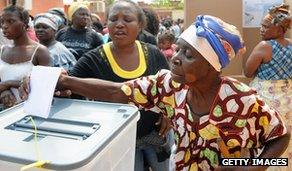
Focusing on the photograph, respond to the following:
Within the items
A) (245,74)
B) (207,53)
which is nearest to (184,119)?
(207,53)

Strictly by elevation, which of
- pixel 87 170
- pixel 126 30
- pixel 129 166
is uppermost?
pixel 126 30

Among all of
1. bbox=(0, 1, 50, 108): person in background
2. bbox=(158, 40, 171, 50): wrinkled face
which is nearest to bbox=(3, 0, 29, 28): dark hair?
bbox=(0, 1, 50, 108): person in background

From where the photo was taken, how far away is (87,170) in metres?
0.75

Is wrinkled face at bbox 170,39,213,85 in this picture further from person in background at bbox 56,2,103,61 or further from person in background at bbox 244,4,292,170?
person in background at bbox 56,2,103,61

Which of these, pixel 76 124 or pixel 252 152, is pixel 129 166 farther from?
pixel 252 152

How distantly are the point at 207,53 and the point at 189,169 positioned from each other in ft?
1.28

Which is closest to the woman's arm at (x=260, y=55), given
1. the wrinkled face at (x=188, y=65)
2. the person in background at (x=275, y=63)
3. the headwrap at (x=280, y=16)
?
the person in background at (x=275, y=63)

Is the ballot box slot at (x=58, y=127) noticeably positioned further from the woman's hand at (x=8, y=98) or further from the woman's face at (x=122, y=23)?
the woman's hand at (x=8, y=98)

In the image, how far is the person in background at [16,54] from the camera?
216 cm

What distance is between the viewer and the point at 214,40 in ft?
3.70

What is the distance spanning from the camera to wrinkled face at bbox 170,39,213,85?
1143mm

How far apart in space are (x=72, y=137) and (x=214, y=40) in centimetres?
54

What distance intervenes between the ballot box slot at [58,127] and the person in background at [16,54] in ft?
4.10

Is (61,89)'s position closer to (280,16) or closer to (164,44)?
(280,16)
